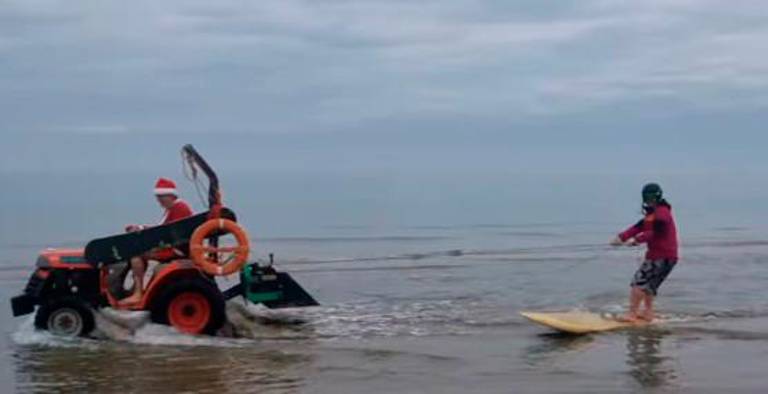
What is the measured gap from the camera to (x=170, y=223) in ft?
43.3

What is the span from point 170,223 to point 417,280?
26.6ft

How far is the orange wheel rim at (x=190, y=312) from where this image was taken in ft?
42.8

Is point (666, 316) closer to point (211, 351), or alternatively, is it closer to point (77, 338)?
point (211, 351)

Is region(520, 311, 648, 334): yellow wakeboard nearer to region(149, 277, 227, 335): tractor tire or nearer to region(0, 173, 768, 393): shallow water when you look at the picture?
region(0, 173, 768, 393): shallow water

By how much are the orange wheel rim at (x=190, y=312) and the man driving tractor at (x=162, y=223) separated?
0.42 meters

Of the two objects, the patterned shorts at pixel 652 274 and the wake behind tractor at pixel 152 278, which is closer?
the wake behind tractor at pixel 152 278

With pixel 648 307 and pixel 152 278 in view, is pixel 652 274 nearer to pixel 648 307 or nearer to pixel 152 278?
pixel 648 307

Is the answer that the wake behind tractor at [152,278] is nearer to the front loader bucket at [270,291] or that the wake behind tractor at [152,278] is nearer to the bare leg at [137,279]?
the bare leg at [137,279]

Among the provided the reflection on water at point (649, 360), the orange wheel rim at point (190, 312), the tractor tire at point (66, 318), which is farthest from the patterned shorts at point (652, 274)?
the tractor tire at point (66, 318)

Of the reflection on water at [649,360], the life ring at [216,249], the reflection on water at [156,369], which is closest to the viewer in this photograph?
the reflection on water at [649,360]

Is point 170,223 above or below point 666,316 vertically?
above

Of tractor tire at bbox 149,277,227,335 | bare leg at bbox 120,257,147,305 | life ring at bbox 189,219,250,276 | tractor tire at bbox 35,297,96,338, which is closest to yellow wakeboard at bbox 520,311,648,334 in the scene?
life ring at bbox 189,219,250,276

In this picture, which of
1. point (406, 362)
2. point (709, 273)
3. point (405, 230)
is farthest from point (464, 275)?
point (405, 230)

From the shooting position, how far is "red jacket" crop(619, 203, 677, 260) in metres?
13.7
